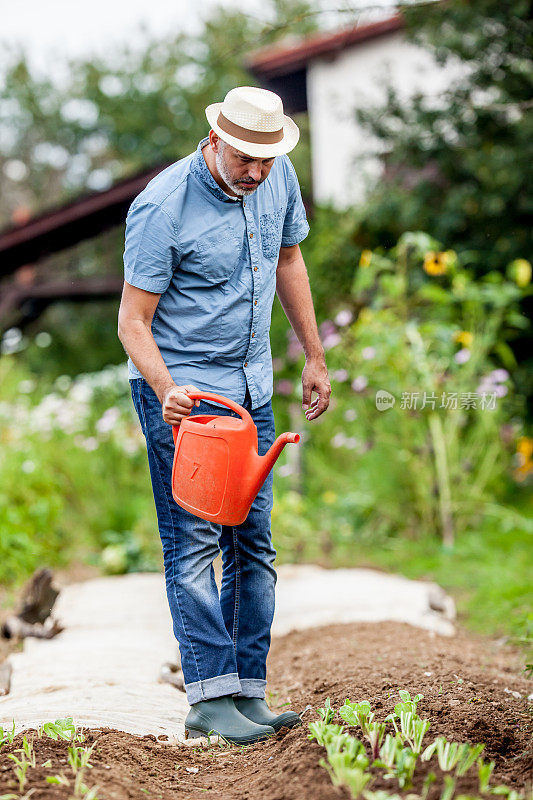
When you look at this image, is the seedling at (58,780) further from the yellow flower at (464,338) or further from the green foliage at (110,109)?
the green foliage at (110,109)

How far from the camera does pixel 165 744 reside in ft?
8.33

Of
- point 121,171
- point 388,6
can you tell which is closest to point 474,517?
point 388,6

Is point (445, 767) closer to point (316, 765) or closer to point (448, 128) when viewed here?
point (316, 765)

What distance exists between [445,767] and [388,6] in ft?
8.80

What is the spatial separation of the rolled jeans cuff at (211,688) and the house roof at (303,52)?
1028cm

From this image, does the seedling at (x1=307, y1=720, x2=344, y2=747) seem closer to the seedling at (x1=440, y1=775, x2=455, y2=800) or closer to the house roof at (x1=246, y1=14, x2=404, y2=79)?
the seedling at (x1=440, y1=775, x2=455, y2=800)

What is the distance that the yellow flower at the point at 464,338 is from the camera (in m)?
5.72

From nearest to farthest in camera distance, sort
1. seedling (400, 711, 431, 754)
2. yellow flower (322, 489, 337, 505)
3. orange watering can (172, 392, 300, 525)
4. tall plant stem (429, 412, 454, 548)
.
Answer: seedling (400, 711, 431, 754)
orange watering can (172, 392, 300, 525)
tall plant stem (429, 412, 454, 548)
yellow flower (322, 489, 337, 505)

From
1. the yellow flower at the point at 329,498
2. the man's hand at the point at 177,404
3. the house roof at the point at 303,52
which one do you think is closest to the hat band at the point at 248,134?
the man's hand at the point at 177,404

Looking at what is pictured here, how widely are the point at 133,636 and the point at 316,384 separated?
1932 mm

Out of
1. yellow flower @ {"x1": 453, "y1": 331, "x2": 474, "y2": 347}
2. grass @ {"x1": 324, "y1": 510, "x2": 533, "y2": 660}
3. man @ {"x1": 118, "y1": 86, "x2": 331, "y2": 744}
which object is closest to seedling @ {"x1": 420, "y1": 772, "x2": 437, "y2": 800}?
man @ {"x1": 118, "y1": 86, "x2": 331, "y2": 744}

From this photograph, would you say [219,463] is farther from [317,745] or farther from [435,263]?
[435,263]

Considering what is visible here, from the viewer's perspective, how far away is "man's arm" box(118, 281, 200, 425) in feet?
7.87

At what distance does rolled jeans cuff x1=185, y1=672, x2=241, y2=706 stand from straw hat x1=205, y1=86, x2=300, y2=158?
4.63 ft
